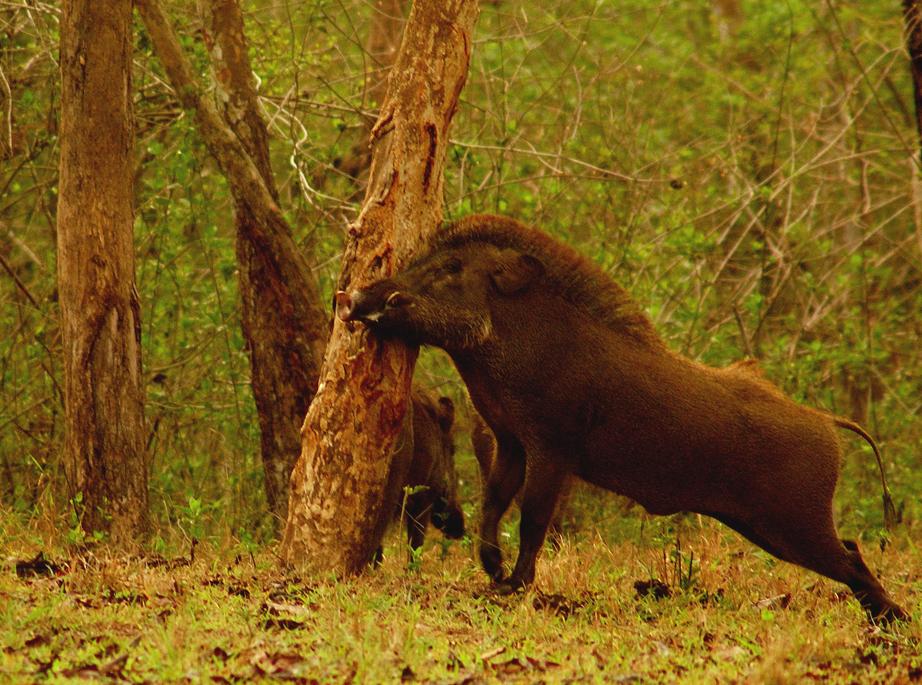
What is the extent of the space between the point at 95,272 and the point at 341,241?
3.58m

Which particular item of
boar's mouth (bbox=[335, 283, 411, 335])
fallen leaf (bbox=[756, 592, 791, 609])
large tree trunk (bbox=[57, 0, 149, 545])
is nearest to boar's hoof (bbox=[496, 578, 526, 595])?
fallen leaf (bbox=[756, 592, 791, 609])

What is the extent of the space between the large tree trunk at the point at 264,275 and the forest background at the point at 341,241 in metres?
0.41

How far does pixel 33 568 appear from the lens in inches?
238

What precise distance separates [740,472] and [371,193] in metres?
2.30

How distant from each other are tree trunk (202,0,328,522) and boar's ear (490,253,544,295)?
1754 mm

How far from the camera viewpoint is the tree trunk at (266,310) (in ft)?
25.4

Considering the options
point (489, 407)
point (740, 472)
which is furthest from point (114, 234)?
point (740, 472)

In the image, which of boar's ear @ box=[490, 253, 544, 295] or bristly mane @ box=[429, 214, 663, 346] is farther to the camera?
bristly mane @ box=[429, 214, 663, 346]

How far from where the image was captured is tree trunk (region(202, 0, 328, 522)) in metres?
7.75

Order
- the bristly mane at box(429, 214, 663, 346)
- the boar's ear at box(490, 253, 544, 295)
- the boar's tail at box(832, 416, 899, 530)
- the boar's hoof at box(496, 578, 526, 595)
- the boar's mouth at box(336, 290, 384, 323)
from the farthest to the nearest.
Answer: the boar's tail at box(832, 416, 899, 530) → the bristly mane at box(429, 214, 663, 346) → the boar's ear at box(490, 253, 544, 295) → the boar's hoof at box(496, 578, 526, 595) → the boar's mouth at box(336, 290, 384, 323)

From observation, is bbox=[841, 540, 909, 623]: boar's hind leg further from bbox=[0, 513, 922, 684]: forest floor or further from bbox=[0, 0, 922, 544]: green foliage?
bbox=[0, 0, 922, 544]: green foliage

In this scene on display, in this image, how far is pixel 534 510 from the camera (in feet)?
20.5

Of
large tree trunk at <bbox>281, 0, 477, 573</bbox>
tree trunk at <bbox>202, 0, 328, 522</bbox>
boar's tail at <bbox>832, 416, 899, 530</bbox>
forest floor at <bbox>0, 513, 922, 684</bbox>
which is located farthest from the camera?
tree trunk at <bbox>202, 0, 328, 522</bbox>

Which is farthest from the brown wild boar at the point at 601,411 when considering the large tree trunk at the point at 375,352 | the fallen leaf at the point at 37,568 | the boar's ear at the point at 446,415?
the boar's ear at the point at 446,415
